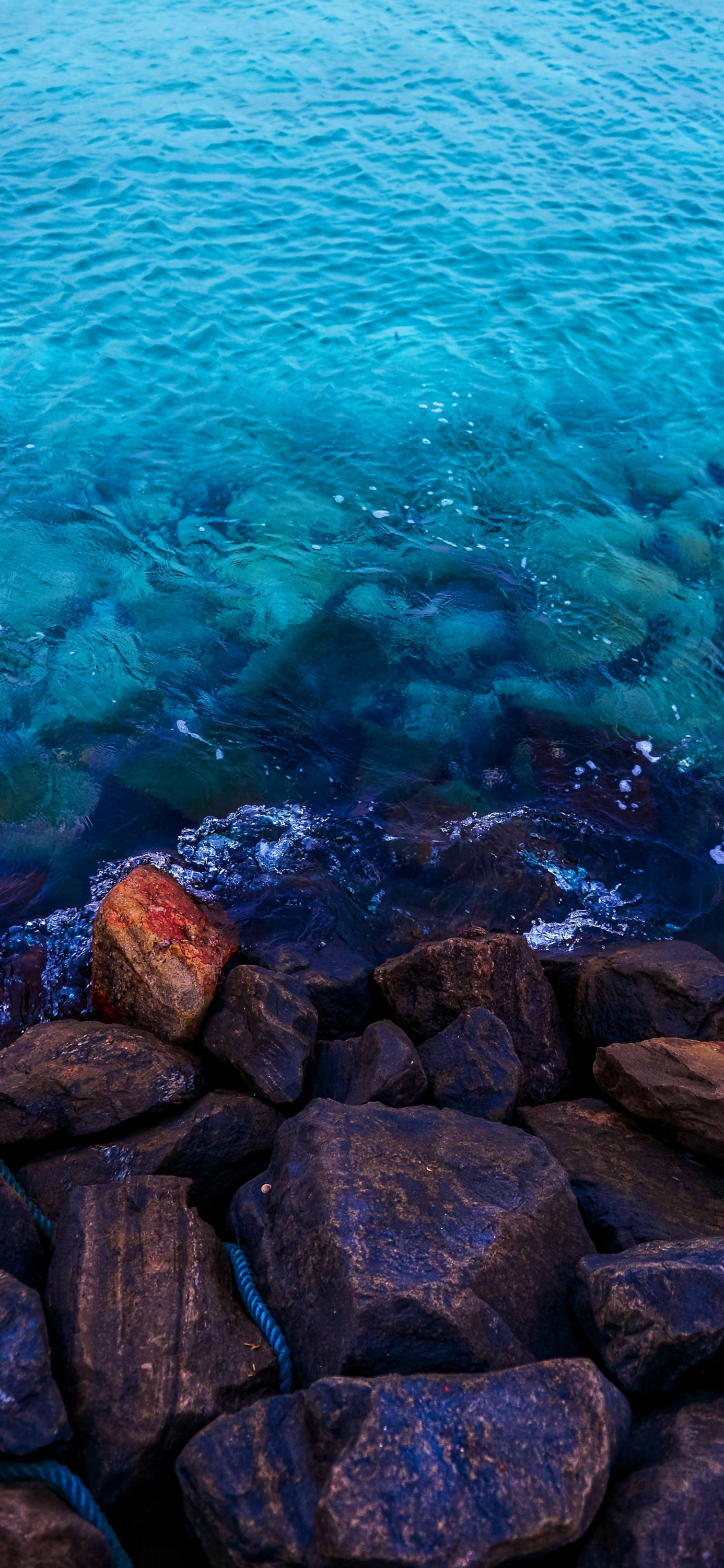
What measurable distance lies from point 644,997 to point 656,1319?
260 centimetres

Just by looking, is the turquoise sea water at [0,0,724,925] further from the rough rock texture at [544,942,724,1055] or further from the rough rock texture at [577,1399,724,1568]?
the rough rock texture at [577,1399,724,1568]

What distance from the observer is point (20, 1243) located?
4105mm

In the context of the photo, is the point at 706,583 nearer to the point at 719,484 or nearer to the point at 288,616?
the point at 719,484

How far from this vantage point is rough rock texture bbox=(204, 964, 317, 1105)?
17.2ft

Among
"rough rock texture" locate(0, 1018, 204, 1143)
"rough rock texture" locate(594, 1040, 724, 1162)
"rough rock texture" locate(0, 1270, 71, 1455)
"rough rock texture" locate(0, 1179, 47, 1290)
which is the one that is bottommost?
"rough rock texture" locate(594, 1040, 724, 1162)

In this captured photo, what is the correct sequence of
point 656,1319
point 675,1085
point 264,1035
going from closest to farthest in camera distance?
point 656,1319
point 675,1085
point 264,1035

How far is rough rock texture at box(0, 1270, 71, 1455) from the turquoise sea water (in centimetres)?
393

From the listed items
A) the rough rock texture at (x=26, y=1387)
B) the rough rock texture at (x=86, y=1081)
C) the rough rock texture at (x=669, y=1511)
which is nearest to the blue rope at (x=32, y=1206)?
the rough rock texture at (x=86, y=1081)

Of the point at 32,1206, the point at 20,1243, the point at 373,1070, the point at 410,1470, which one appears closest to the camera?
the point at 410,1470

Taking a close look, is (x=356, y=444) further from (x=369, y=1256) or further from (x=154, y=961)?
(x=369, y=1256)

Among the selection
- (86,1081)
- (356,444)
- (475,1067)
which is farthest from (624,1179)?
(356,444)

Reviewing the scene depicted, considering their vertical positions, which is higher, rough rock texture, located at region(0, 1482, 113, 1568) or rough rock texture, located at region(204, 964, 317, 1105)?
rough rock texture, located at region(0, 1482, 113, 1568)

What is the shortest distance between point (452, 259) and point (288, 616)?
30.9 ft

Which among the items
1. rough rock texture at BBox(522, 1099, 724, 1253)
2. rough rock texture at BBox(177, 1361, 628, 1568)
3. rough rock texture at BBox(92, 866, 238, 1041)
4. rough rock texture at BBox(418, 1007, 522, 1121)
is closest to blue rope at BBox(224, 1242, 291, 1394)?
rough rock texture at BBox(177, 1361, 628, 1568)
